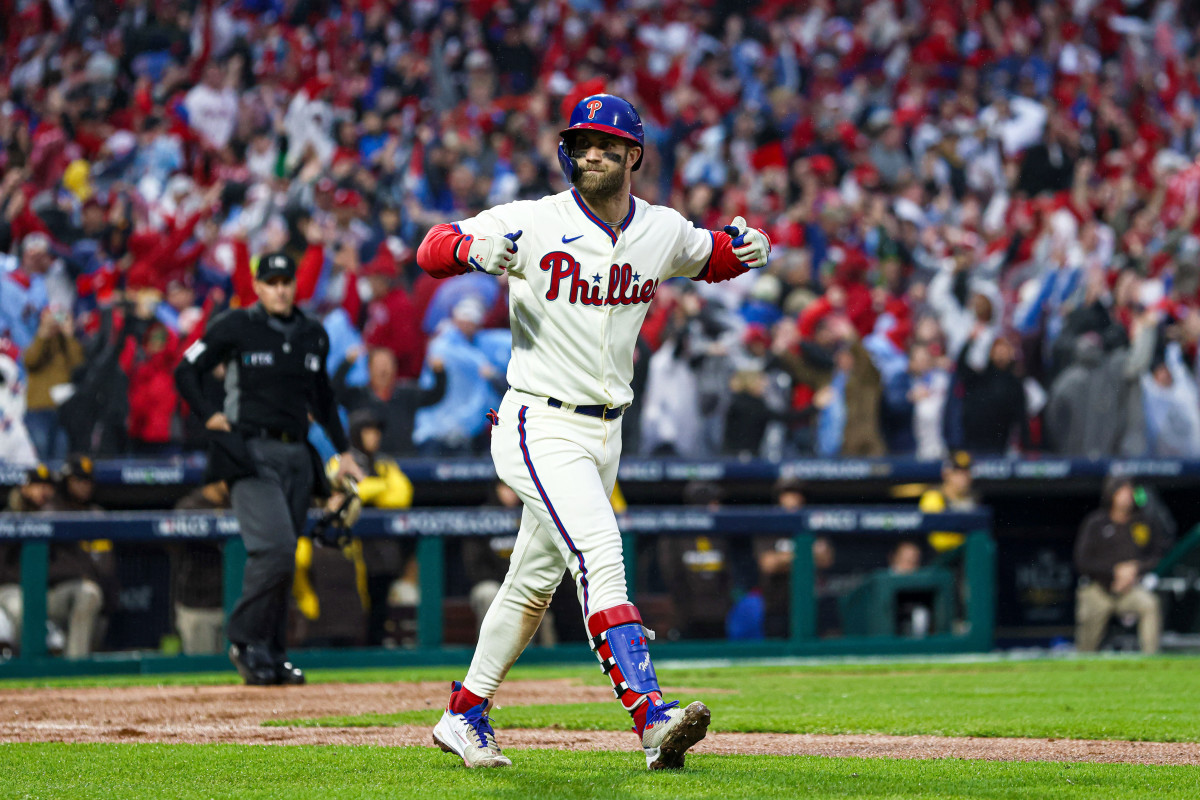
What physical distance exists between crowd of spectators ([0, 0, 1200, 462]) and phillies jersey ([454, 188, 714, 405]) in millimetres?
6878

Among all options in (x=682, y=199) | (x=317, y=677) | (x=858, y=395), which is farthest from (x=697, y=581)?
(x=682, y=199)

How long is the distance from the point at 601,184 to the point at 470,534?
216 inches

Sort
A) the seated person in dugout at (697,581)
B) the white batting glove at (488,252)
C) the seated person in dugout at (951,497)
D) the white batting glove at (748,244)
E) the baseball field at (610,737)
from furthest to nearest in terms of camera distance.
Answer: the seated person in dugout at (951,497) < the seated person in dugout at (697,581) < the white batting glove at (748,244) < the white batting glove at (488,252) < the baseball field at (610,737)

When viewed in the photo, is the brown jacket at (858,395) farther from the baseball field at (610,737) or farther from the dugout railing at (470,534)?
the baseball field at (610,737)

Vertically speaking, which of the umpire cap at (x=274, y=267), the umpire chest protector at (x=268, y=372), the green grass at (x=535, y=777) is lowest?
the green grass at (x=535, y=777)

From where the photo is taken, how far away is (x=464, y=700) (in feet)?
13.5

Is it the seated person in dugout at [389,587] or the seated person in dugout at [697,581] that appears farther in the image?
the seated person in dugout at [697,581]

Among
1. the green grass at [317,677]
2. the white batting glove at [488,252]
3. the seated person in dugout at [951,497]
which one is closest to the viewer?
the white batting glove at [488,252]

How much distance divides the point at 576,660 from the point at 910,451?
4.07m

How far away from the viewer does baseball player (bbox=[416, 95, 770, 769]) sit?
3887 millimetres

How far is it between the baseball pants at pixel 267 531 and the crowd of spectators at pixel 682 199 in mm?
3751

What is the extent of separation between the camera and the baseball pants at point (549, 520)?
3875 millimetres

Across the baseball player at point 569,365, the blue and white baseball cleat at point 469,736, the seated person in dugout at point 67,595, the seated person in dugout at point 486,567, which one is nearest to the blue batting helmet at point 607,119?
the baseball player at point 569,365

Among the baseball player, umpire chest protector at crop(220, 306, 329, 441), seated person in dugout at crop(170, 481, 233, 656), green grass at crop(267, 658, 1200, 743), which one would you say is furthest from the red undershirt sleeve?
seated person in dugout at crop(170, 481, 233, 656)
